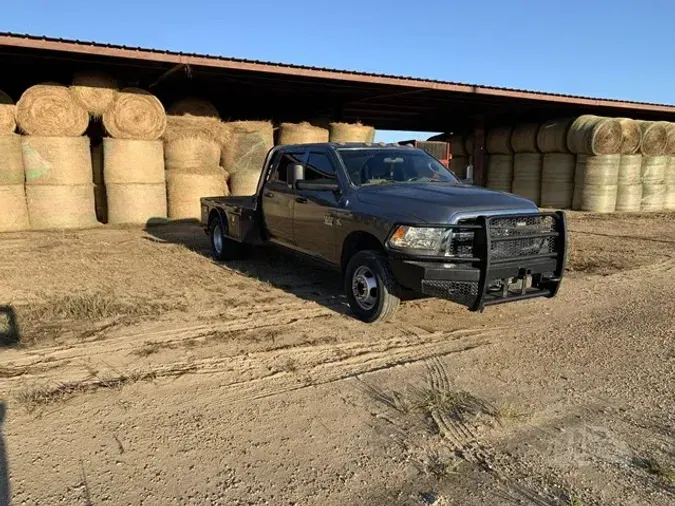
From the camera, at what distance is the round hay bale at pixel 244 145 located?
42.7 ft

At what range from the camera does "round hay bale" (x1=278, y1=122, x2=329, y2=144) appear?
44.3ft

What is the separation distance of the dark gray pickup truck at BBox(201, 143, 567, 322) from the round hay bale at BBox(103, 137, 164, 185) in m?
6.01

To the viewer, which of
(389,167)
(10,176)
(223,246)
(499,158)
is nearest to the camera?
(389,167)

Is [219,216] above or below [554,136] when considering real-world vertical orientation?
below

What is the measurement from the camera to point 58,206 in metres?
10.9

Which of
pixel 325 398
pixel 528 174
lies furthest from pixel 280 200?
pixel 528 174

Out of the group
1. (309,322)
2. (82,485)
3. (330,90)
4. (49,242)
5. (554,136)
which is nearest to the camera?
(82,485)

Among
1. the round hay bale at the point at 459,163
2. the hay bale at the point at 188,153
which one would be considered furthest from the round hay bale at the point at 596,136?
the hay bale at the point at 188,153

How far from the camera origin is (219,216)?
8.55m

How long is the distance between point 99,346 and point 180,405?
149cm

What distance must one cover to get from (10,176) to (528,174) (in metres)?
14.1

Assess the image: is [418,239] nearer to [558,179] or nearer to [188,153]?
[188,153]

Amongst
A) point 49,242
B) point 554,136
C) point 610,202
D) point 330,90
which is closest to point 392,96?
point 330,90

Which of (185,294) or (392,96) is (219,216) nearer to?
(185,294)
